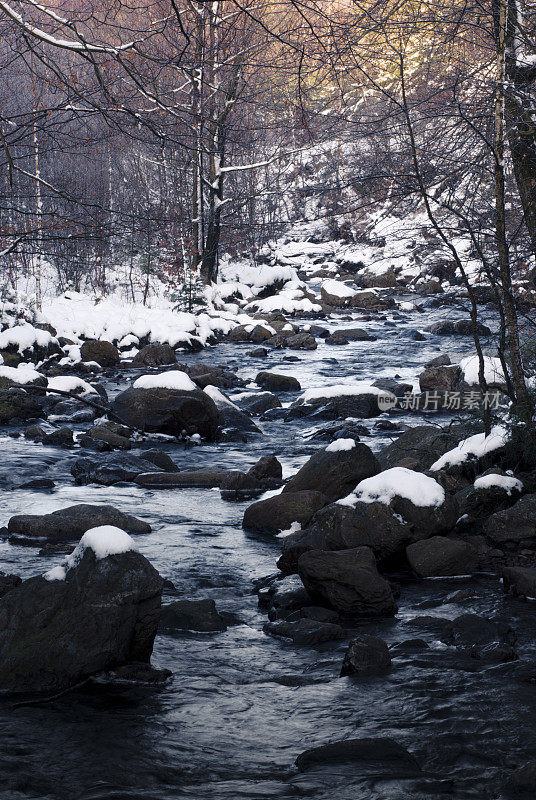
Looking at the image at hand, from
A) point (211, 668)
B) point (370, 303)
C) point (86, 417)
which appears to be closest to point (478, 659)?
point (211, 668)

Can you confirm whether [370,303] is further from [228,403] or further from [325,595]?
[325,595]

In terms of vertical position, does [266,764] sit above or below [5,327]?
below

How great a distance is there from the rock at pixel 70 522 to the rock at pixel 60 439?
354cm

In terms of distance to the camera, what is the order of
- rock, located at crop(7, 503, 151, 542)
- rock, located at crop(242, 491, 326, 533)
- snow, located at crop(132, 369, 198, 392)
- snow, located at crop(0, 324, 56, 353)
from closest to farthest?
rock, located at crop(7, 503, 151, 542) < rock, located at crop(242, 491, 326, 533) < snow, located at crop(132, 369, 198, 392) < snow, located at crop(0, 324, 56, 353)

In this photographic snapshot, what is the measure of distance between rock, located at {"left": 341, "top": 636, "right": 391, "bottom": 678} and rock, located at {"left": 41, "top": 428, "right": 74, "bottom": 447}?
271 inches

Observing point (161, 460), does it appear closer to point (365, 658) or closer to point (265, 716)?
point (365, 658)

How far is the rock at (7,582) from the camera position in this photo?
5094 mm

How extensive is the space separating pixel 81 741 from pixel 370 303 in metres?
22.6

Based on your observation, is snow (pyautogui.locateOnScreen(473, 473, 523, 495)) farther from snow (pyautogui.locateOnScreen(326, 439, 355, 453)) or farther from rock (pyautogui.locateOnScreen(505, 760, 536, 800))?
rock (pyautogui.locateOnScreen(505, 760, 536, 800))

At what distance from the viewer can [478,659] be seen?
434cm

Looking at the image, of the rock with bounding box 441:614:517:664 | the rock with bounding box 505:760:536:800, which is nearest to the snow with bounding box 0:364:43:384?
the rock with bounding box 441:614:517:664

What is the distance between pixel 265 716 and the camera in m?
3.78

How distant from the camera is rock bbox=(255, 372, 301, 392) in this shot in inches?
553

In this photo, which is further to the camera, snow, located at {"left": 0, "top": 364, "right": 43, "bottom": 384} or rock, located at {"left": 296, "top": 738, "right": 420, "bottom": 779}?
snow, located at {"left": 0, "top": 364, "right": 43, "bottom": 384}
